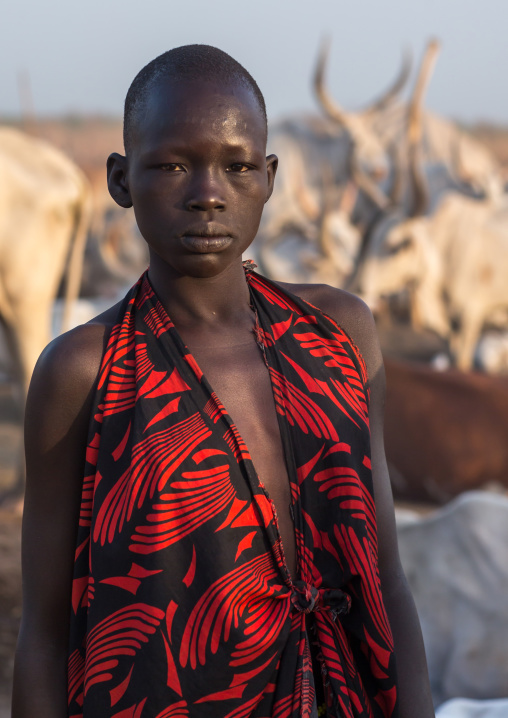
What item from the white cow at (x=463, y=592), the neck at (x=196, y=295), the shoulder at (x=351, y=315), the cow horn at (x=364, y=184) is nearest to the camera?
the neck at (x=196, y=295)

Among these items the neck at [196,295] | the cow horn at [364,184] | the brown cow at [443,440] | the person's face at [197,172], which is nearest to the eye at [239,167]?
the person's face at [197,172]

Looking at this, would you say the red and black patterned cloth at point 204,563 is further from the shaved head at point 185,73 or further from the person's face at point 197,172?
the shaved head at point 185,73

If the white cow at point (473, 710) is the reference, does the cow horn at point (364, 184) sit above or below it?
above

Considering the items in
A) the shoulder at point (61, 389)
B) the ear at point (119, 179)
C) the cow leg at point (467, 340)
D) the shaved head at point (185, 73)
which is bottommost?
the cow leg at point (467, 340)

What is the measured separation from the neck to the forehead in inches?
6.6

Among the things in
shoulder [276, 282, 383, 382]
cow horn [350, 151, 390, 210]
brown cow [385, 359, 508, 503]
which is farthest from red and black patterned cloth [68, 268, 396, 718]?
cow horn [350, 151, 390, 210]

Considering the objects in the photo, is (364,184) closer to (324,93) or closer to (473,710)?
(324,93)

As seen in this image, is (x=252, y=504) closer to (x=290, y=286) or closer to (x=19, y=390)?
(x=290, y=286)

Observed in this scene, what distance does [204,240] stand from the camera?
995 millimetres

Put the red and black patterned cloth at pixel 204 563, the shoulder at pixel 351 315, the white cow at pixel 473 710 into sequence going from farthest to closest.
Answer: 1. the white cow at pixel 473 710
2. the shoulder at pixel 351 315
3. the red and black patterned cloth at pixel 204 563

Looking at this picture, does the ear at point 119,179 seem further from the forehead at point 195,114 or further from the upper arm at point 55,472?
the upper arm at point 55,472

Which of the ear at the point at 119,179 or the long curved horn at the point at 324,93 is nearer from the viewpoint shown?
the ear at the point at 119,179

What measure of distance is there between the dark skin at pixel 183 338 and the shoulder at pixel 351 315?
0.42ft

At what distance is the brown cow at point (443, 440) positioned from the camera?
4.70 metres
